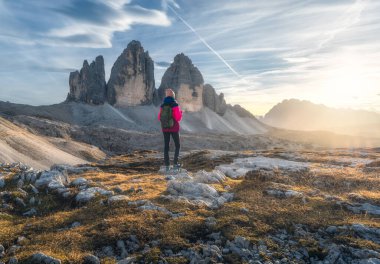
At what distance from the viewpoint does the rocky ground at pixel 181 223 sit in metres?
10.3

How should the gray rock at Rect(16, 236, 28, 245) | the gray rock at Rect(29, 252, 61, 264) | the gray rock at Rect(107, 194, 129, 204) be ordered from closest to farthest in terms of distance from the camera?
the gray rock at Rect(29, 252, 61, 264) < the gray rock at Rect(16, 236, 28, 245) < the gray rock at Rect(107, 194, 129, 204)

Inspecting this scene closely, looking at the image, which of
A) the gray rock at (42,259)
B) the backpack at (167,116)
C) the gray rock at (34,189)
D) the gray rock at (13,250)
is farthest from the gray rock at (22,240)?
the backpack at (167,116)

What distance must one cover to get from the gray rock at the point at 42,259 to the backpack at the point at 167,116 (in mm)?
14330

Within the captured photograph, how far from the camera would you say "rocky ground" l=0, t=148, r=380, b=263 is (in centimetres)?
1032

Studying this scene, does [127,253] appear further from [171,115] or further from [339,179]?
[339,179]

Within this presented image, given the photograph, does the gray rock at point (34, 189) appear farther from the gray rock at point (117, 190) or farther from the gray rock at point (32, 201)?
the gray rock at point (117, 190)

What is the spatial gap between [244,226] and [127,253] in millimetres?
4257

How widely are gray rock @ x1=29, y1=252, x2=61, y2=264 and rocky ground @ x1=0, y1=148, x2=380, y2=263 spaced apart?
0.09 ft

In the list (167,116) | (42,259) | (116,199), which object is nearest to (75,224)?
(116,199)

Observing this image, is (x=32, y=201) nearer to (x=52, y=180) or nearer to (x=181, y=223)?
(x=52, y=180)

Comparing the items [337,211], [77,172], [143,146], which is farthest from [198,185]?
[143,146]

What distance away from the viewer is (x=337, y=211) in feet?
47.6

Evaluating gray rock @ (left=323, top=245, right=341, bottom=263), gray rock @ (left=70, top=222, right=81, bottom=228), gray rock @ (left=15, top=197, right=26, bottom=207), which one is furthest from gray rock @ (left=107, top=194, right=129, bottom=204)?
gray rock @ (left=323, top=245, right=341, bottom=263)

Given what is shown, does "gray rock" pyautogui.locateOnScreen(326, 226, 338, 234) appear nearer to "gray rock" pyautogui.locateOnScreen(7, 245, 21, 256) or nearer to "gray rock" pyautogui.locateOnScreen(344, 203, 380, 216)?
"gray rock" pyautogui.locateOnScreen(344, 203, 380, 216)
